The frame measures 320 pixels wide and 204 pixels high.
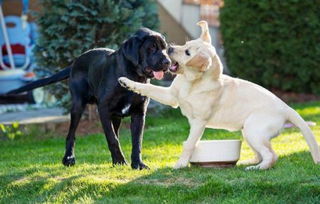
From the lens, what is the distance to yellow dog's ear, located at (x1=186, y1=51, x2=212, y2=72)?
18.3ft

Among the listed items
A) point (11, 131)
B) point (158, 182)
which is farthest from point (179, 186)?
point (11, 131)

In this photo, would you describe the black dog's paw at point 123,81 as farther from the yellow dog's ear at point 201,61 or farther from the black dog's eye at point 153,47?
the yellow dog's ear at point 201,61

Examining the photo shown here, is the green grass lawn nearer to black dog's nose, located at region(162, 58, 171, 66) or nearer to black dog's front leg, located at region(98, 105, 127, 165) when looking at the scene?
black dog's front leg, located at region(98, 105, 127, 165)

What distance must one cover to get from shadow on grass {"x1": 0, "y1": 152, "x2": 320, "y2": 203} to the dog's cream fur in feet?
0.75

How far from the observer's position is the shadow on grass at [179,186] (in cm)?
512

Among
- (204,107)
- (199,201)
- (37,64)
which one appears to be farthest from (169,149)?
(37,64)

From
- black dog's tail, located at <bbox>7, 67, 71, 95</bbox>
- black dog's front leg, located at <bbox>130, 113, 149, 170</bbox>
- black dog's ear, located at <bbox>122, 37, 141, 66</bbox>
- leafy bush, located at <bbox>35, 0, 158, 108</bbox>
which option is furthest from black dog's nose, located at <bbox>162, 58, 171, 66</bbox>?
leafy bush, located at <bbox>35, 0, 158, 108</bbox>

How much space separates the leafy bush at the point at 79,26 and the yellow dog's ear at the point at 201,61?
4029mm

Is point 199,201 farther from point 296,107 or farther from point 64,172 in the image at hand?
point 296,107

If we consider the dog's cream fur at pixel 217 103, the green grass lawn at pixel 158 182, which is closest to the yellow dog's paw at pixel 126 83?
the dog's cream fur at pixel 217 103

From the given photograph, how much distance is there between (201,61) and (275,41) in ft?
20.2

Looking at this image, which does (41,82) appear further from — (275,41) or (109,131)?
(275,41)

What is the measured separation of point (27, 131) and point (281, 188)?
16.8 ft

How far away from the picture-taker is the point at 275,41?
453 inches
